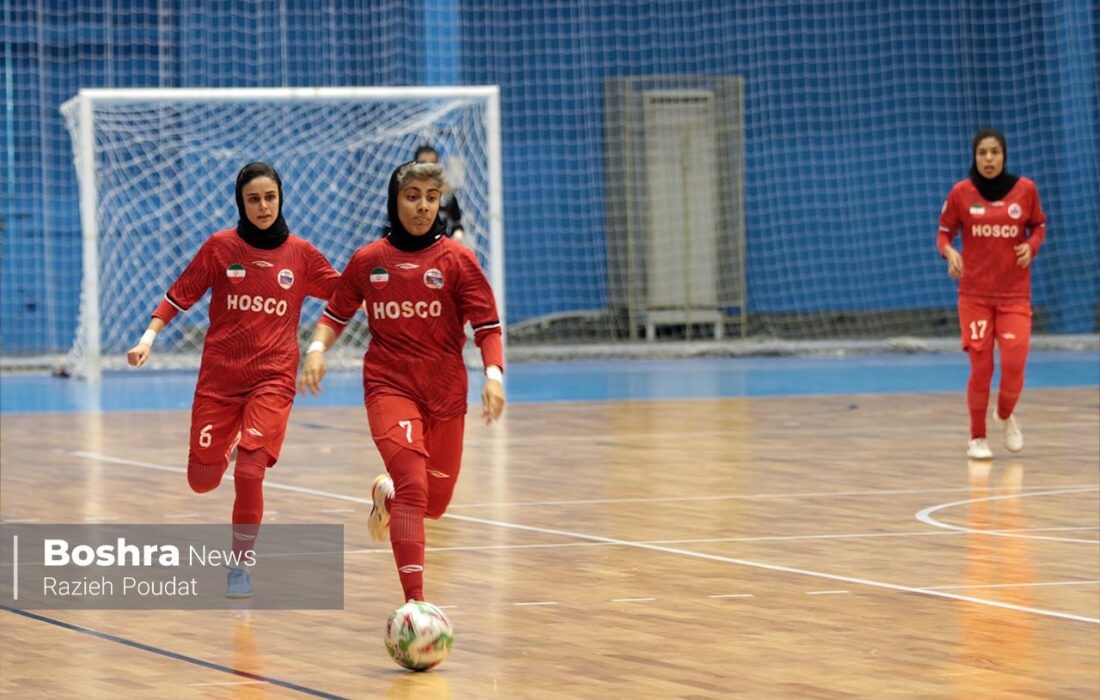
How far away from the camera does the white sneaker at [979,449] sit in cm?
1034

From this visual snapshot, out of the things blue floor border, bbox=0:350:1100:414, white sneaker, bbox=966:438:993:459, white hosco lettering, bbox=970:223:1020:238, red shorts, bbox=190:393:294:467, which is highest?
white hosco lettering, bbox=970:223:1020:238

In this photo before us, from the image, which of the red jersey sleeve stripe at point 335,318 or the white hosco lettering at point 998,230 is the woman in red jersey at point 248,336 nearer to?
the red jersey sleeve stripe at point 335,318

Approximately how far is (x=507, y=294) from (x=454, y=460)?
57.3 feet

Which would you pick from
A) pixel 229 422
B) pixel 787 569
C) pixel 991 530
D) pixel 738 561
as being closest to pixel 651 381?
pixel 991 530

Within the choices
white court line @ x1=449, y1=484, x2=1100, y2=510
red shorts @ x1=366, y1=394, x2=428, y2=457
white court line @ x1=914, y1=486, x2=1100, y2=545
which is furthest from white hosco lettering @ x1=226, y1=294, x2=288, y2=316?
white court line @ x1=914, y1=486, x2=1100, y2=545

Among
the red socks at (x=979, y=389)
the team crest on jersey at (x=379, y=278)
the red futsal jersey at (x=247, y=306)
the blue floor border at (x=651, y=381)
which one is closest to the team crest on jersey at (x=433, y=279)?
the team crest on jersey at (x=379, y=278)

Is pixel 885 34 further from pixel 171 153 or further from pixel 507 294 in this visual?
pixel 171 153

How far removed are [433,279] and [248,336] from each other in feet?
4.01

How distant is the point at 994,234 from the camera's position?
34.3 ft

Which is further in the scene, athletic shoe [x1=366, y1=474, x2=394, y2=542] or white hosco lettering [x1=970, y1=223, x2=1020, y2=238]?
white hosco lettering [x1=970, y1=223, x2=1020, y2=238]

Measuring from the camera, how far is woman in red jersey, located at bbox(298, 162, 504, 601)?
5441mm

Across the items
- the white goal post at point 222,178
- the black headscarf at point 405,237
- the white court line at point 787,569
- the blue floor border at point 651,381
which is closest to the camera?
the black headscarf at point 405,237

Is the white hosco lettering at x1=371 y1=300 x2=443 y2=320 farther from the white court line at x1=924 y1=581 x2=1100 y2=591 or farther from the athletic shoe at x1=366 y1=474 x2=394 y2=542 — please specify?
the white court line at x1=924 y1=581 x2=1100 y2=591

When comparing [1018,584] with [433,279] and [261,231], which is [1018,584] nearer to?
[433,279]
